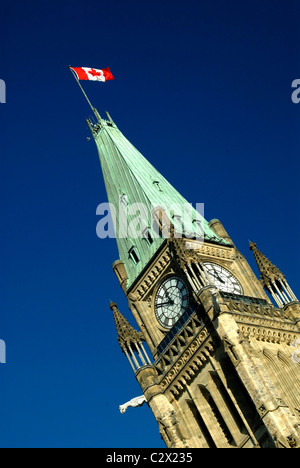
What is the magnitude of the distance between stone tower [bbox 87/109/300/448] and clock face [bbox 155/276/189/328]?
7cm

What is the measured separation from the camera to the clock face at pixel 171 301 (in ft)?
184

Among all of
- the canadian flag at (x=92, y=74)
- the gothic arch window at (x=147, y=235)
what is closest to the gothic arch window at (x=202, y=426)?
the gothic arch window at (x=147, y=235)

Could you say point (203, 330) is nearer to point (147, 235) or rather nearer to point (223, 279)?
point (223, 279)

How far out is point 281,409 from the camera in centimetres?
4644

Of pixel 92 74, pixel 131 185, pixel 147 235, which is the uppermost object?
pixel 92 74

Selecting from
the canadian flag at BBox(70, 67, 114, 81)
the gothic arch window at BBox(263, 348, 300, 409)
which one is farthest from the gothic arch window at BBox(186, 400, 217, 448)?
the canadian flag at BBox(70, 67, 114, 81)

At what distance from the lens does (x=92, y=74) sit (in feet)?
226

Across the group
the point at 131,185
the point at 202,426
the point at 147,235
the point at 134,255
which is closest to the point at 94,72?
the point at 131,185

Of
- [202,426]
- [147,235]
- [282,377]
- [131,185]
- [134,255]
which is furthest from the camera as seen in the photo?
[131,185]

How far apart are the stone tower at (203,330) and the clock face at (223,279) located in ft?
0.29

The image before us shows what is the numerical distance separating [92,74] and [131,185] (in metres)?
9.98

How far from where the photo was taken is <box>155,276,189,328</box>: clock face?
56.0 meters
